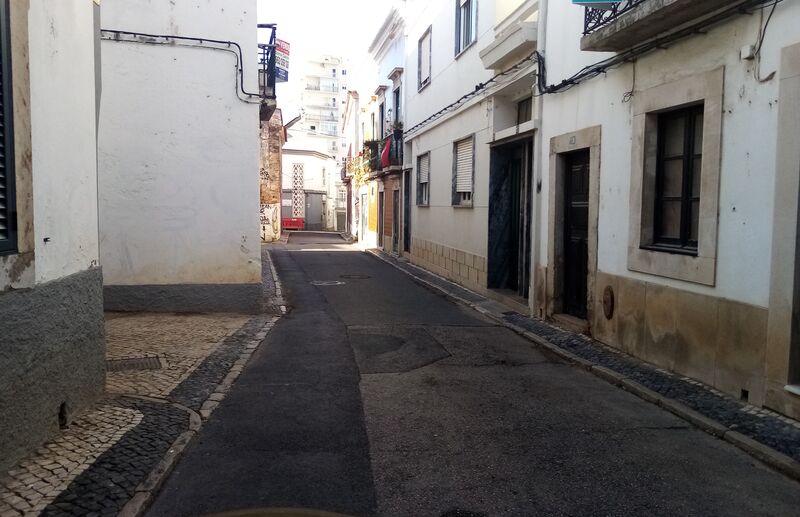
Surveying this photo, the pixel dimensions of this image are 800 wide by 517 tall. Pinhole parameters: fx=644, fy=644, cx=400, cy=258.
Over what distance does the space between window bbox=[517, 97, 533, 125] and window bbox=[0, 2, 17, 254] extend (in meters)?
8.85

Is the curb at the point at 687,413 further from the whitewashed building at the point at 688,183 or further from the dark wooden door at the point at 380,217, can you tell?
the dark wooden door at the point at 380,217

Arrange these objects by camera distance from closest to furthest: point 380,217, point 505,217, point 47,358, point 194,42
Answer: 1. point 47,358
2. point 194,42
3. point 505,217
4. point 380,217

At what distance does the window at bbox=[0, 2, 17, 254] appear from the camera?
357cm

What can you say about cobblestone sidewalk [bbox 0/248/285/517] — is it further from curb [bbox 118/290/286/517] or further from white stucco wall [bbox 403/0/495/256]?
white stucco wall [bbox 403/0/495/256]

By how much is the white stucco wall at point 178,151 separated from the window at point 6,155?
5866mm

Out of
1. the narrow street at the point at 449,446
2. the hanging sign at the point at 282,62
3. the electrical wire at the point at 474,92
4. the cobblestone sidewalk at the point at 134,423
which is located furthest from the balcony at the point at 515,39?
the cobblestone sidewalk at the point at 134,423

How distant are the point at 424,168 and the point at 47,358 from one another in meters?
14.3

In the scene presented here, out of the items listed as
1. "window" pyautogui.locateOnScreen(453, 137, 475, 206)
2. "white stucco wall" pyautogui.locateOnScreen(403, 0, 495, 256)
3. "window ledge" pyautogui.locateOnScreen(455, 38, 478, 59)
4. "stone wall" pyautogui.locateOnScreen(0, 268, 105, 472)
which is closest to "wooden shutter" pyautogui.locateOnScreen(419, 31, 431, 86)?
"white stucco wall" pyautogui.locateOnScreen(403, 0, 495, 256)

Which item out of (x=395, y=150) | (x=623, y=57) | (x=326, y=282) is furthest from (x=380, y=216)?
(x=623, y=57)

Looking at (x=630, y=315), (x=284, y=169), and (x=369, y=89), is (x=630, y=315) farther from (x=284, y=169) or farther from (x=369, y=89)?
(x=284, y=169)

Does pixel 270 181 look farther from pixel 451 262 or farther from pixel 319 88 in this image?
pixel 319 88

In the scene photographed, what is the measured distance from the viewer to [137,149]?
365 inches

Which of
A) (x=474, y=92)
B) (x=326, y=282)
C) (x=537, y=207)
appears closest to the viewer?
(x=537, y=207)

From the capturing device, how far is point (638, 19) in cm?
608
